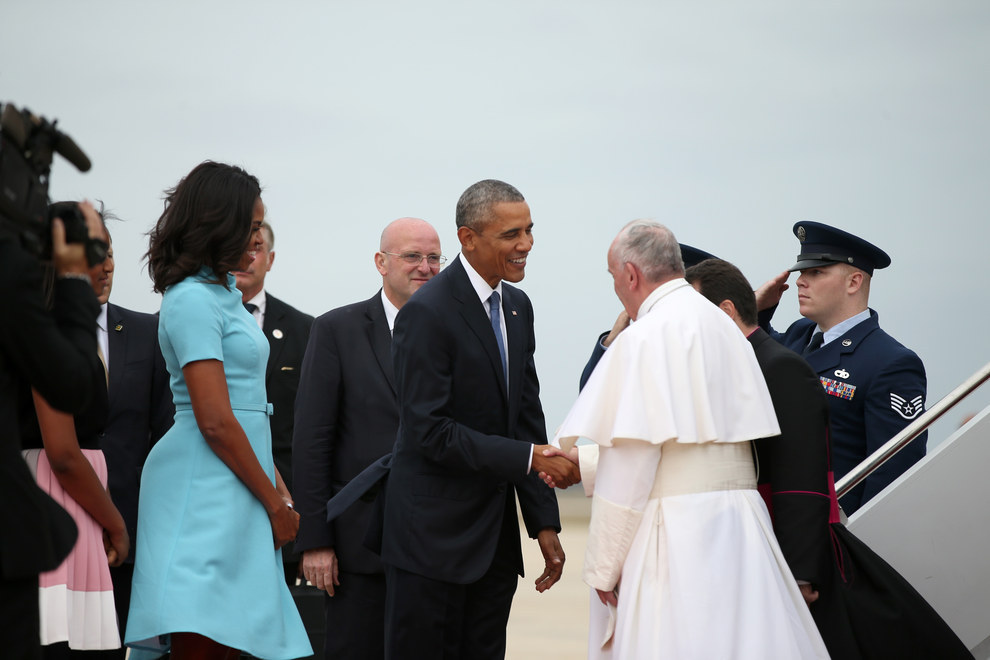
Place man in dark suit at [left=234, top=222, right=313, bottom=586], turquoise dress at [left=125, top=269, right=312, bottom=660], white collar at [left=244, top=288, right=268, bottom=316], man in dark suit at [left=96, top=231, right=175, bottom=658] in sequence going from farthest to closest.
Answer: white collar at [left=244, top=288, right=268, bottom=316], man in dark suit at [left=234, top=222, right=313, bottom=586], man in dark suit at [left=96, top=231, right=175, bottom=658], turquoise dress at [left=125, top=269, right=312, bottom=660]

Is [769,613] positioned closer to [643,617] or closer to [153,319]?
[643,617]

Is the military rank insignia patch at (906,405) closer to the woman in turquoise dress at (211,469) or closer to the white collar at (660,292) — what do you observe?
the white collar at (660,292)

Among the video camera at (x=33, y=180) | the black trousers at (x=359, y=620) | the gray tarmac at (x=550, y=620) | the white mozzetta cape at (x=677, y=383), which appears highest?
the video camera at (x=33, y=180)

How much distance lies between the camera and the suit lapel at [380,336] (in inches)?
163

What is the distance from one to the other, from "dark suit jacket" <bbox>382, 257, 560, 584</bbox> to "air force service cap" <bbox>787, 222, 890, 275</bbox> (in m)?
1.86

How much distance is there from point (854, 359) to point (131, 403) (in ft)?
9.50

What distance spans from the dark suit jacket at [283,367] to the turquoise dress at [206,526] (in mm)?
2229

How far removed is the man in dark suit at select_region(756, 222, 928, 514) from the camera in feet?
14.5

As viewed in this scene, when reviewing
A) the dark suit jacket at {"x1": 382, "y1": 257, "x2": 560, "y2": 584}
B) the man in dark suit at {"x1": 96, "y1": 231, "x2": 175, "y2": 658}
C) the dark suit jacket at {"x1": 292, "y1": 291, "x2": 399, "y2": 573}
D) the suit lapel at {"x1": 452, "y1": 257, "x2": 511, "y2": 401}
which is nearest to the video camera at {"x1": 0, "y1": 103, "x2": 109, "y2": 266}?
the dark suit jacket at {"x1": 382, "y1": 257, "x2": 560, "y2": 584}

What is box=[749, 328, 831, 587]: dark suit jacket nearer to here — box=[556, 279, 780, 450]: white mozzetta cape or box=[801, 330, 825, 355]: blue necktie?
box=[556, 279, 780, 450]: white mozzetta cape

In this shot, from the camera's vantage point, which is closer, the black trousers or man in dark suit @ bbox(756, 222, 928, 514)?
the black trousers

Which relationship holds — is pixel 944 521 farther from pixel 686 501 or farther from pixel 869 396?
pixel 686 501

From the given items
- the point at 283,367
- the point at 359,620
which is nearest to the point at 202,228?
the point at 359,620

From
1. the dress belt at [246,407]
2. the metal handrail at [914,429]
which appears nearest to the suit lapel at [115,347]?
the dress belt at [246,407]
